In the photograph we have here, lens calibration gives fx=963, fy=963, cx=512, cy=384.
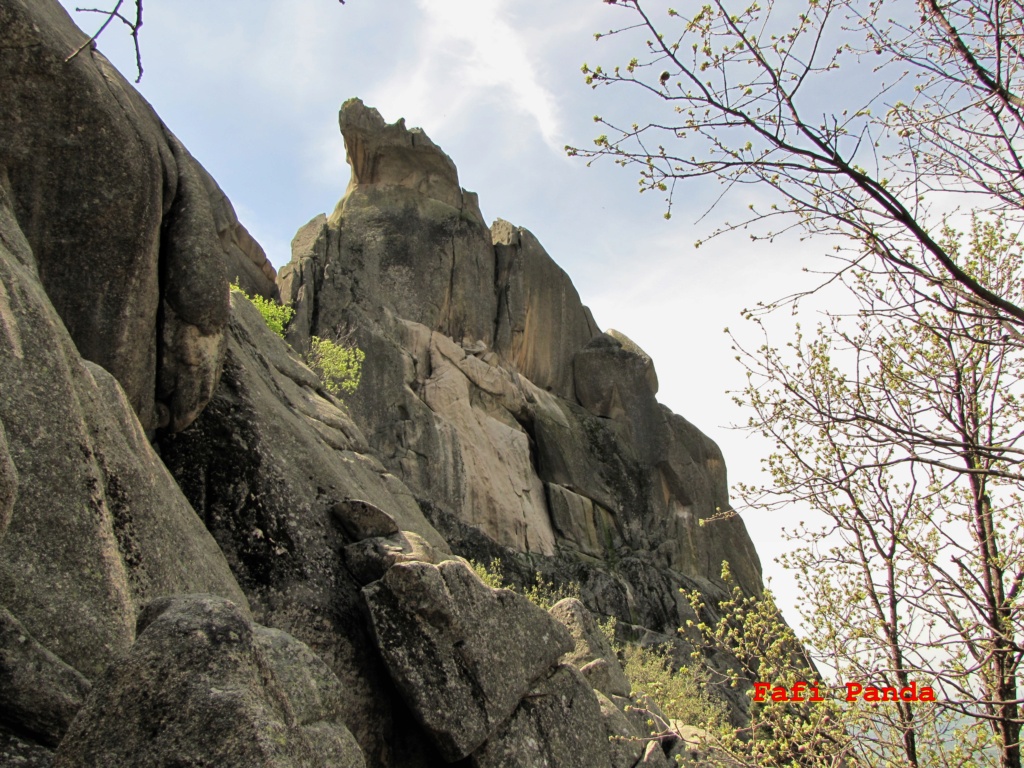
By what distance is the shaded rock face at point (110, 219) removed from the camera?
33.1 feet

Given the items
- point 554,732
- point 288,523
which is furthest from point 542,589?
point 288,523

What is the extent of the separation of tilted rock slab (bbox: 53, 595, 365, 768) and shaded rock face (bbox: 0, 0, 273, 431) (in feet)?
18.8

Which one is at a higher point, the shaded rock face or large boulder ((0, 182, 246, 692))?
the shaded rock face

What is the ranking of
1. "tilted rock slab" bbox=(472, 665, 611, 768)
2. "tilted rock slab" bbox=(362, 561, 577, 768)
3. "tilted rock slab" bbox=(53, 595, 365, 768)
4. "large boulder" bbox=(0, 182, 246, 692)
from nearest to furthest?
"tilted rock slab" bbox=(53, 595, 365, 768) < "large boulder" bbox=(0, 182, 246, 692) < "tilted rock slab" bbox=(362, 561, 577, 768) < "tilted rock slab" bbox=(472, 665, 611, 768)

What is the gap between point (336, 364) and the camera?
2883 centimetres

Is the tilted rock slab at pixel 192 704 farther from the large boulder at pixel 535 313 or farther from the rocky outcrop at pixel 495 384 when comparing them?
the large boulder at pixel 535 313

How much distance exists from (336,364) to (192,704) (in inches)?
942

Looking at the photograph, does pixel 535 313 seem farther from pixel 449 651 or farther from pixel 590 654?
pixel 449 651

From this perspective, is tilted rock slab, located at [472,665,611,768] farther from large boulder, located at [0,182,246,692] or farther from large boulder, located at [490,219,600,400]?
large boulder, located at [490,219,600,400]

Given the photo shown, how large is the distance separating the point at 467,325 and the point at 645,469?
9598mm

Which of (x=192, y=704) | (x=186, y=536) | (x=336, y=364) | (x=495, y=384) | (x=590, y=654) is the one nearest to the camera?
(x=192, y=704)

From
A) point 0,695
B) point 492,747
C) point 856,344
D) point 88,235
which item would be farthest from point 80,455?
point 856,344

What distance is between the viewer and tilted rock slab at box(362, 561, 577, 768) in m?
10.8

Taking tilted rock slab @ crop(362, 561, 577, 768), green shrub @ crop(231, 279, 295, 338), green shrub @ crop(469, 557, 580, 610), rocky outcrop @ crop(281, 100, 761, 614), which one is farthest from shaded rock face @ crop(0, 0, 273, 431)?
rocky outcrop @ crop(281, 100, 761, 614)
